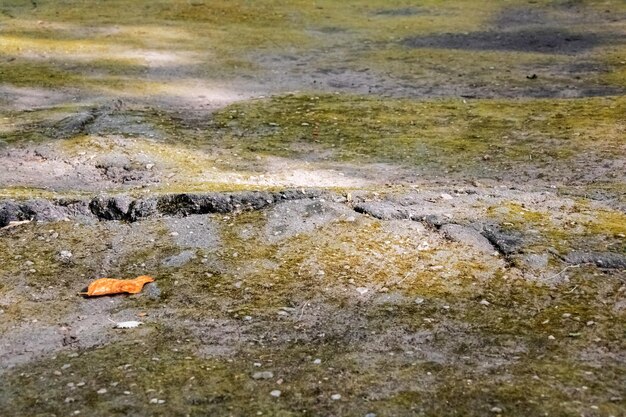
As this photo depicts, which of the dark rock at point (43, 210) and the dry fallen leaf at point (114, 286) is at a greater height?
the dark rock at point (43, 210)

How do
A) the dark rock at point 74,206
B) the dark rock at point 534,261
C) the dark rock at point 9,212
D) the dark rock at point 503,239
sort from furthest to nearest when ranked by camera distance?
the dark rock at point 74,206 → the dark rock at point 9,212 → the dark rock at point 503,239 → the dark rock at point 534,261

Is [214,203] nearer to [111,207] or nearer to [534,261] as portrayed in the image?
[111,207]

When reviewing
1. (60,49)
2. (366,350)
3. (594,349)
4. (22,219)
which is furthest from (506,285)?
(60,49)

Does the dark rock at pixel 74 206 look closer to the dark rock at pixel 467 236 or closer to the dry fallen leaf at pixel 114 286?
the dry fallen leaf at pixel 114 286

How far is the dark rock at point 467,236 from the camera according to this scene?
14.3 ft

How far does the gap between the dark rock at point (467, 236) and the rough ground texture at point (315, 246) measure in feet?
0.07

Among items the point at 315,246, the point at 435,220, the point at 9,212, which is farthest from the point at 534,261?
the point at 9,212

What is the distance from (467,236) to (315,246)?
0.90 m

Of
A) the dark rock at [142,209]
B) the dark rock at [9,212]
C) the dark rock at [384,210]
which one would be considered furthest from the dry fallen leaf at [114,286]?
the dark rock at [384,210]

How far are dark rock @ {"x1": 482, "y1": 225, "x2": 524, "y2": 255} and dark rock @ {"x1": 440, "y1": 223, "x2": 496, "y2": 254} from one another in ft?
0.12

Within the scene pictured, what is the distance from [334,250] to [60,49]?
8.73 meters

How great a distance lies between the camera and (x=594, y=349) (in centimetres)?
327

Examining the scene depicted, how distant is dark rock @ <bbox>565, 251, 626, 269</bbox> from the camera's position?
13.3ft

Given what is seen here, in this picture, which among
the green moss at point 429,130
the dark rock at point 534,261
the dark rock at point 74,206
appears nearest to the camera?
the dark rock at point 534,261
